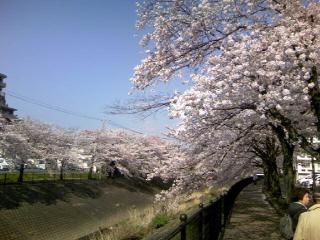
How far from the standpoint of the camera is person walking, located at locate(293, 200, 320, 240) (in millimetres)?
5074

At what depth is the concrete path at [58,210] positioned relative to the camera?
1180 inches

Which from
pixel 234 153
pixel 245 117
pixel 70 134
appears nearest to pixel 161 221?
pixel 234 153

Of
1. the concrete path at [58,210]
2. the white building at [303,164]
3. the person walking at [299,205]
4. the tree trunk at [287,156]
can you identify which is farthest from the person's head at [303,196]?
the concrete path at [58,210]

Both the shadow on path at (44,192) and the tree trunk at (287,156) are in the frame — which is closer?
the tree trunk at (287,156)

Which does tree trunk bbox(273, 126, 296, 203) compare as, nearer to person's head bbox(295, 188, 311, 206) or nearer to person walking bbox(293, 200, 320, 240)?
person's head bbox(295, 188, 311, 206)

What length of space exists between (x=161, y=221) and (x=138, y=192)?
38690 mm

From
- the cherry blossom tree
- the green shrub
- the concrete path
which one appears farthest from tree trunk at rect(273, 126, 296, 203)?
the concrete path

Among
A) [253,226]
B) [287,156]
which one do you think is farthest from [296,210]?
[253,226]

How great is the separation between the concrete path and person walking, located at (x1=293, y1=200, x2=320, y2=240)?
24999 millimetres

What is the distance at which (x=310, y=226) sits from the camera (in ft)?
16.8

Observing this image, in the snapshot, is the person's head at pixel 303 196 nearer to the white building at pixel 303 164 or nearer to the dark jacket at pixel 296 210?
the dark jacket at pixel 296 210

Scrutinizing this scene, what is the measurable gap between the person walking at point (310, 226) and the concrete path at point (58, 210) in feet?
82.0

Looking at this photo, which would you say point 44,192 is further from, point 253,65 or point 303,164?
point 253,65

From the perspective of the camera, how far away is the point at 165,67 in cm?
1100
